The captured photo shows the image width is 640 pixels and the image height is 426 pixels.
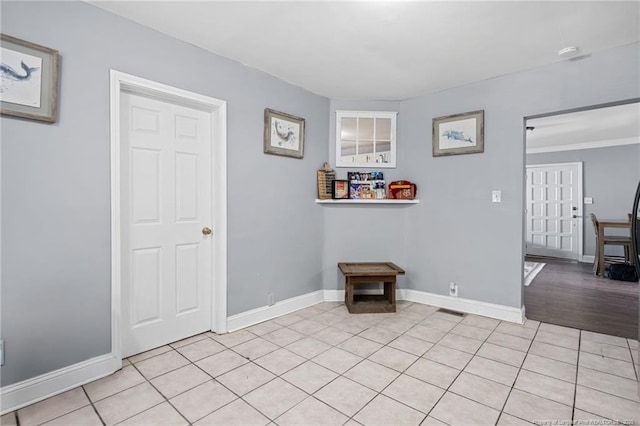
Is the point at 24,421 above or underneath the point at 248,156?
underneath

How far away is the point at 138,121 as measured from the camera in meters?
2.34

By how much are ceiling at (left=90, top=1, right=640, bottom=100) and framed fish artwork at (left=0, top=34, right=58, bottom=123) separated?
0.51m

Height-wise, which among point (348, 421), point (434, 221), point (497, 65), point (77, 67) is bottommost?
point (348, 421)

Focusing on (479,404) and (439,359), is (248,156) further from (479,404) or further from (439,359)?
(479,404)

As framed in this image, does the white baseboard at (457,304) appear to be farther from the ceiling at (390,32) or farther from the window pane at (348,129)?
the ceiling at (390,32)

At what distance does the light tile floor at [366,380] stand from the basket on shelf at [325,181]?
1.45 meters

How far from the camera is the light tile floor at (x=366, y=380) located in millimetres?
1702

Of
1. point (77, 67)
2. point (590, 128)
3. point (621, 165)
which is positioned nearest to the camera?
point (77, 67)

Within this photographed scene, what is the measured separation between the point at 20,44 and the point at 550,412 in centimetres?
360

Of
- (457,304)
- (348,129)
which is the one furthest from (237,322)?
(348,129)

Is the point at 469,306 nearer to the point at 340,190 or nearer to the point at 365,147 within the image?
the point at 340,190

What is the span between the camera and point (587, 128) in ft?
17.3

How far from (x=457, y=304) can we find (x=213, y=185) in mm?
2847

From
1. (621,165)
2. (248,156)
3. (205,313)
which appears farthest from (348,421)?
(621,165)
